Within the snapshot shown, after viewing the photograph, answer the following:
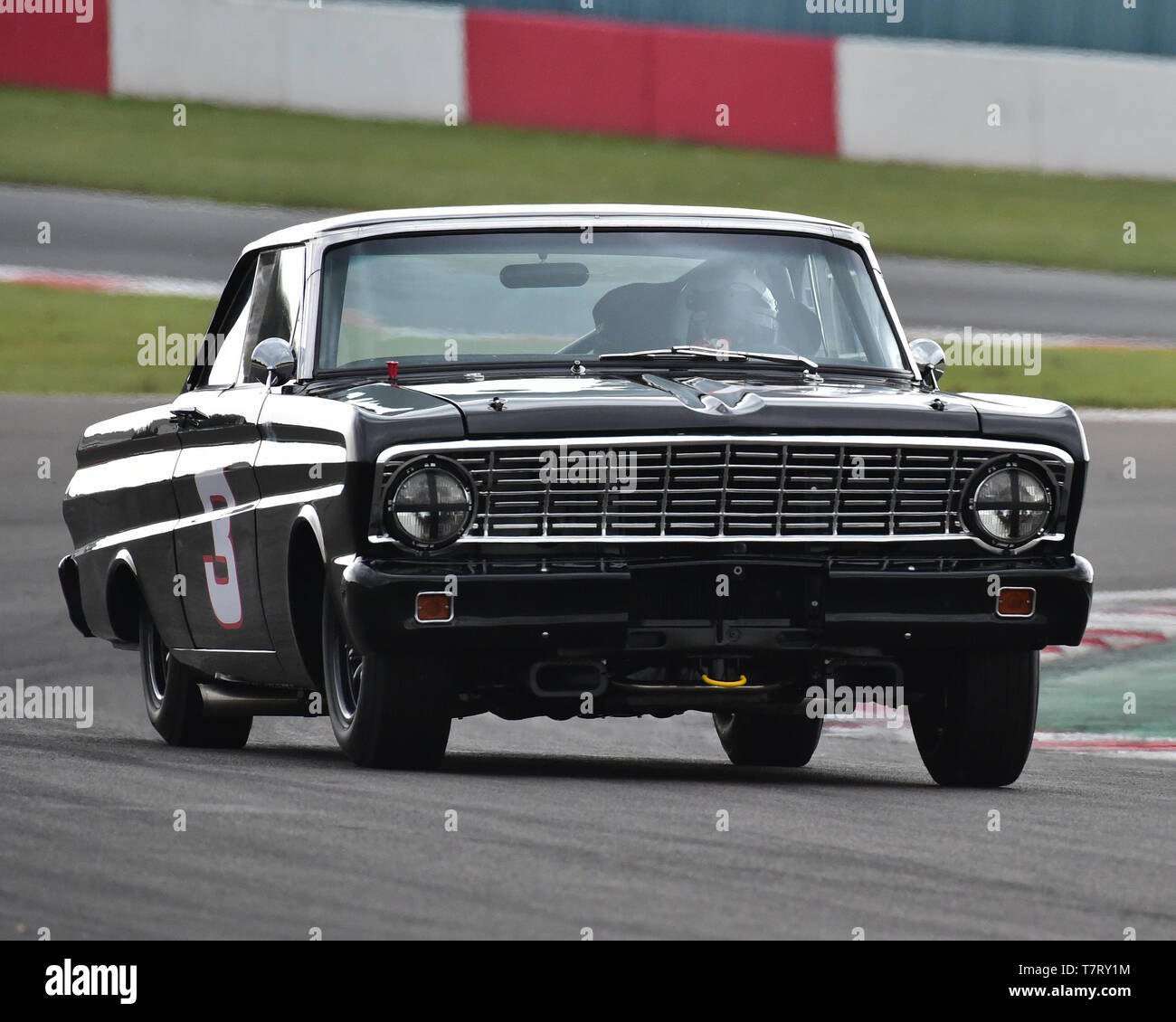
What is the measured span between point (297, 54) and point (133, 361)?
9901 mm

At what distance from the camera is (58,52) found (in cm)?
2681

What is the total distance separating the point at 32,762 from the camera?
8133 millimetres

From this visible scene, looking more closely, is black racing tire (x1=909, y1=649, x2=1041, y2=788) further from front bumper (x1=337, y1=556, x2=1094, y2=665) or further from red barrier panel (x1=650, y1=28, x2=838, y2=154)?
red barrier panel (x1=650, y1=28, x2=838, y2=154)

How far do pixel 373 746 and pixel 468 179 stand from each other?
63.6 ft

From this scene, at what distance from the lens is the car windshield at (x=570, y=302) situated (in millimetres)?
8305

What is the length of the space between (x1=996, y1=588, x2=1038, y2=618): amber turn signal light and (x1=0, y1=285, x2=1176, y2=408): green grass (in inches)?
437

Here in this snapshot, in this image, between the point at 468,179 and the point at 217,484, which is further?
the point at 468,179

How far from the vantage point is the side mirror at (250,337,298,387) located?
826 centimetres

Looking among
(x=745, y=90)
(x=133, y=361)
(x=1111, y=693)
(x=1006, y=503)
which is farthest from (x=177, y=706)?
(x=745, y=90)

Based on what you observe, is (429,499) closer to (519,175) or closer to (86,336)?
(86,336)

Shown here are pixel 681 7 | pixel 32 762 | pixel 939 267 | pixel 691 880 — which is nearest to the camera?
pixel 691 880

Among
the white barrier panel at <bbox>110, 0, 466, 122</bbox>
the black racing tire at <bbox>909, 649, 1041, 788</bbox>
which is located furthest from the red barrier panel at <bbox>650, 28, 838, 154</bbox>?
the black racing tire at <bbox>909, 649, 1041, 788</bbox>

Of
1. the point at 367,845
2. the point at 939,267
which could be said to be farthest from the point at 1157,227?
the point at 367,845
